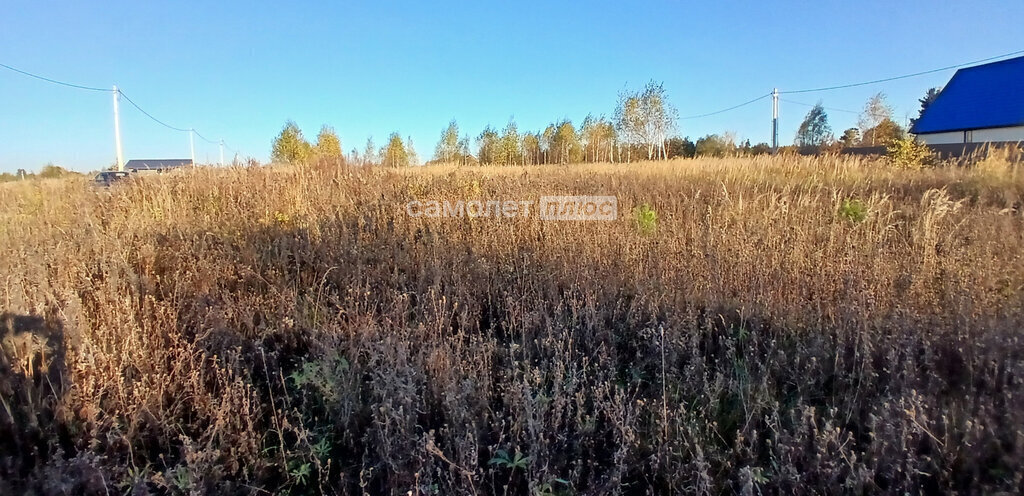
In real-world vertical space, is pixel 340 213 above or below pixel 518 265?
above

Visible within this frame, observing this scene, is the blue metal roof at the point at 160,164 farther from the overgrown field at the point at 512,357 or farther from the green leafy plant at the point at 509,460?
the green leafy plant at the point at 509,460

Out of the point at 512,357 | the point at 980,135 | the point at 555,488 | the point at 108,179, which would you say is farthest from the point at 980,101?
the point at 108,179

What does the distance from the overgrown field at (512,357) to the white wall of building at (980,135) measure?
82.9 feet

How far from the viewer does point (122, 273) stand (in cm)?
258

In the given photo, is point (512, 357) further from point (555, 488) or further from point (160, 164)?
point (160, 164)

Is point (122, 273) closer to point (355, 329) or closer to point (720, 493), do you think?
point (355, 329)

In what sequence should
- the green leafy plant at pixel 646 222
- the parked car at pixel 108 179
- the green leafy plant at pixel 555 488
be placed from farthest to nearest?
the parked car at pixel 108 179 → the green leafy plant at pixel 646 222 → the green leafy plant at pixel 555 488

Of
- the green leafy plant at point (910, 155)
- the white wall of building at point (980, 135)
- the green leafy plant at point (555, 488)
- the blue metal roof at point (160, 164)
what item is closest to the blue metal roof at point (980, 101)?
the white wall of building at point (980, 135)

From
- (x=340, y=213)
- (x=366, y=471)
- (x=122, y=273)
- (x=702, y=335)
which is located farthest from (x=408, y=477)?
(x=340, y=213)

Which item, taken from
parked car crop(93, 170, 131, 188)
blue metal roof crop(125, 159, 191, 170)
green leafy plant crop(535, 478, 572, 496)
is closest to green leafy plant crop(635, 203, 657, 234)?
green leafy plant crop(535, 478, 572, 496)

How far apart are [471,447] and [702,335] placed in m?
1.42

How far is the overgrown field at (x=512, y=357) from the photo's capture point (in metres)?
1.37

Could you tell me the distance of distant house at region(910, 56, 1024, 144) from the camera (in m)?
20.0

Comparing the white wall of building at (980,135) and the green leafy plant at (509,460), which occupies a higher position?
the white wall of building at (980,135)
